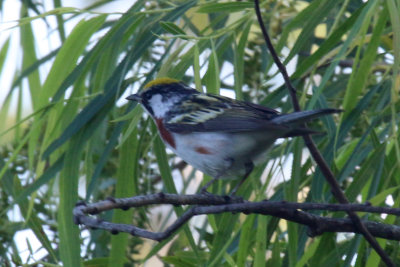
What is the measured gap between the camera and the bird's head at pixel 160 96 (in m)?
2.42

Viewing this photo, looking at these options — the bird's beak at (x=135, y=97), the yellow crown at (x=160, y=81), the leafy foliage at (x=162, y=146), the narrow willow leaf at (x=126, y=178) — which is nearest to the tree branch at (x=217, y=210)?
the leafy foliage at (x=162, y=146)

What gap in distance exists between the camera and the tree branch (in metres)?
1.47

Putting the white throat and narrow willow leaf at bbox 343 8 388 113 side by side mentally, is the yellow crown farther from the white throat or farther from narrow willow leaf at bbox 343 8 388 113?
narrow willow leaf at bbox 343 8 388 113

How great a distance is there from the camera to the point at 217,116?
2322 mm

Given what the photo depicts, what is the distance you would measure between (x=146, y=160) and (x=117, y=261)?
3.04 feet

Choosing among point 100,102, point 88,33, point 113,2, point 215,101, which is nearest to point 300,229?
point 215,101

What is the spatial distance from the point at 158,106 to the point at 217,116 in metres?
0.31

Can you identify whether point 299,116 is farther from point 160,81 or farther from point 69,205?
point 69,205

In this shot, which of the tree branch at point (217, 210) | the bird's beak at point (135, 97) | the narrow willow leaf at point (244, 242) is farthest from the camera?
the bird's beak at point (135, 97)

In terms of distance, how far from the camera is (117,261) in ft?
7.09

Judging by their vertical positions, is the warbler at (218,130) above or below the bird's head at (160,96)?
below

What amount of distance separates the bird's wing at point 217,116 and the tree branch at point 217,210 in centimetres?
33

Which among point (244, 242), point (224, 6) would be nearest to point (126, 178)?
point (244, 242)

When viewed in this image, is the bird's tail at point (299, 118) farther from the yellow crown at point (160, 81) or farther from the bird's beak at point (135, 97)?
the bird's beak at point (135, 97)
